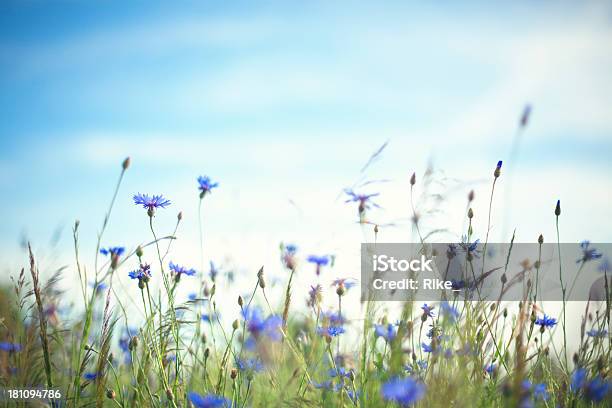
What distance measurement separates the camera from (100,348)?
1.89 meters

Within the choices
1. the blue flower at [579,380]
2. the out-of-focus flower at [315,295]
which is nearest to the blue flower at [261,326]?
the out-of-focus flower at [315,295]

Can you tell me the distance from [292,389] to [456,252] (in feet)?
3.51

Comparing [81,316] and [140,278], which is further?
[81,316]

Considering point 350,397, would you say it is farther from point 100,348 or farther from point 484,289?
point 100,348

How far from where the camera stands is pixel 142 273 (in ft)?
7.72

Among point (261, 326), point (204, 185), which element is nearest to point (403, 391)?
point (261, 326)

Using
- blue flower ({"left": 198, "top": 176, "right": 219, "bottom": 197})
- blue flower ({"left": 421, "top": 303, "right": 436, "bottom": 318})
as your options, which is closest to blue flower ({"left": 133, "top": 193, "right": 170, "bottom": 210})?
blue flower ({"left": 198, "top": 176, "right": 219, "bottom": 197})

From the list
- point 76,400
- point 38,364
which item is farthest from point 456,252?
point 38,364

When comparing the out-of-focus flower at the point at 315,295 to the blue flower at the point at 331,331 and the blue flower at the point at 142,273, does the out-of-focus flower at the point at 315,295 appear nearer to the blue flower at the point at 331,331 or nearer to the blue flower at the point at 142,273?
the blue flower at the point at 331,331

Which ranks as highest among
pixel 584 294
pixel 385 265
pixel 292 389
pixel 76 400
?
pixel 385 265

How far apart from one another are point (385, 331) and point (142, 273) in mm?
1154

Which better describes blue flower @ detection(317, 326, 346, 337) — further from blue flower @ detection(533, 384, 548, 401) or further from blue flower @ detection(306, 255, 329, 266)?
blue flower @ detection(533, 384, 548, 401)

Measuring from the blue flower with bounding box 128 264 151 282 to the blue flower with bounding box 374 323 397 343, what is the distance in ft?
3.47

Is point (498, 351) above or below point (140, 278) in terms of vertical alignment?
below
